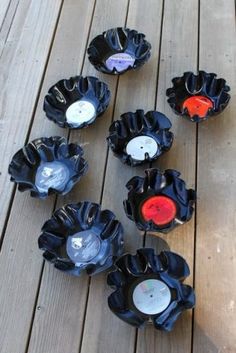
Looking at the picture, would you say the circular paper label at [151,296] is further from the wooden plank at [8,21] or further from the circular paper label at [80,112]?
the wooden plank at [8,21]

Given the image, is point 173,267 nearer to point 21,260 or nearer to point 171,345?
point 171,345

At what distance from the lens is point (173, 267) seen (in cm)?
84

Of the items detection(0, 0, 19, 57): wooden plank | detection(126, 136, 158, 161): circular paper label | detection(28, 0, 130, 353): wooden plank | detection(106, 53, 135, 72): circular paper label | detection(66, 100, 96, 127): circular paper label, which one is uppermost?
detection(0, 0, 19, 57): wooden plank

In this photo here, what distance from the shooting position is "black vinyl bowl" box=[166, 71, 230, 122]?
105 cm

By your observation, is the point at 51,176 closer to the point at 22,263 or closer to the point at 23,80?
the point at 22,263

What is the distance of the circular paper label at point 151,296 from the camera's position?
31.8 inches

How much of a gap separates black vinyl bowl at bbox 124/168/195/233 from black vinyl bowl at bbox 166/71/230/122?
0.18 meters

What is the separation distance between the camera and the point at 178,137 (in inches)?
41.6

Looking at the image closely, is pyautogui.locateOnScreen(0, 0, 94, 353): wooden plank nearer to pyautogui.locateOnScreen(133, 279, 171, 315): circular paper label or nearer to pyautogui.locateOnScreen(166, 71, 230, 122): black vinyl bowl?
pyautogui.locateOnScreen(133, 279, 171, 315): circular paper label

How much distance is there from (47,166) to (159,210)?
27cm

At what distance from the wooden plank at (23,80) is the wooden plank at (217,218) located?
1.36ft

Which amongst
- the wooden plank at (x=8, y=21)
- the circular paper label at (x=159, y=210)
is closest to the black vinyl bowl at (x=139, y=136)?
the circular paper label at (x=159, y=210)

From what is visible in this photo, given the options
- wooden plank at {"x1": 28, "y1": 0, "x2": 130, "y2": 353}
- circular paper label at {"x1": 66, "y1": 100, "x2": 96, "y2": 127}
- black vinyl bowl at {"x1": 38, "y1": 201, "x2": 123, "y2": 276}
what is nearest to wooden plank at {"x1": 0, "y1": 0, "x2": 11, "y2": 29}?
circular paper label at {"x1": 66, "y1": 100, "x2": 96, "y2": 127}

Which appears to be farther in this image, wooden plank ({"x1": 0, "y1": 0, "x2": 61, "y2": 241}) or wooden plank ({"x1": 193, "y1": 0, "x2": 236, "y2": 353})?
wooden plank ({"x1": 0, "y1": 0, "x2": 61, "y2": 241})
